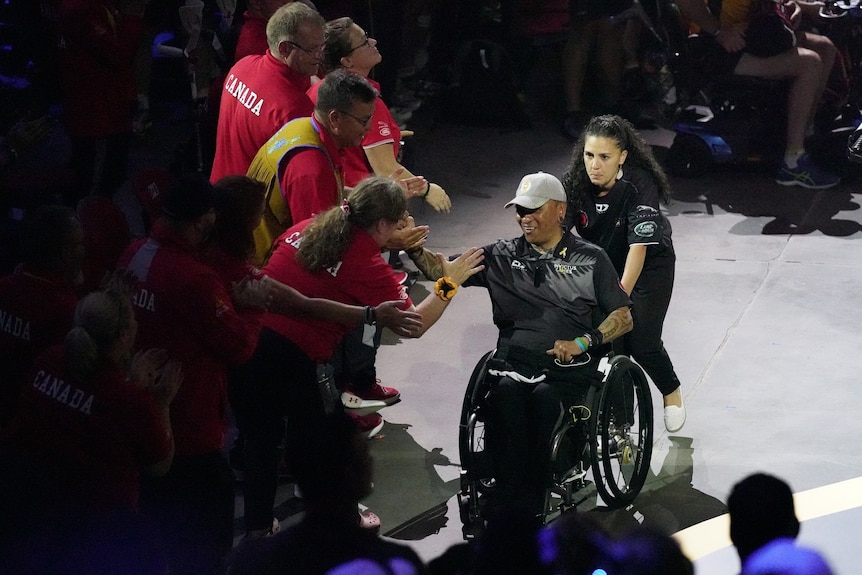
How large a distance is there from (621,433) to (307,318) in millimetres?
1269

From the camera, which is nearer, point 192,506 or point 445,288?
point 192,506

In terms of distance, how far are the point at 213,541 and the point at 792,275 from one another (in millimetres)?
4122

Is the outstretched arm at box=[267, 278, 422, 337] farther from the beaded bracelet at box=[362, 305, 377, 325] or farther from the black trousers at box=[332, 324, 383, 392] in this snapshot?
the black trousers at box=[332, 324, 383, 392]

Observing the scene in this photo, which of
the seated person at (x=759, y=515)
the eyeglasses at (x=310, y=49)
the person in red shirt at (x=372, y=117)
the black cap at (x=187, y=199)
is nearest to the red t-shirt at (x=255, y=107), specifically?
the eyeglasses at (x=310, y=49)

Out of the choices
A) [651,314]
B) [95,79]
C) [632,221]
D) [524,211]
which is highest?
[524,211]

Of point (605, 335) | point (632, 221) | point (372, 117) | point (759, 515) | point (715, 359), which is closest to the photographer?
point (759, 515)

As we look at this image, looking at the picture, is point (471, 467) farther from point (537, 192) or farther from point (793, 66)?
point (793, 66)

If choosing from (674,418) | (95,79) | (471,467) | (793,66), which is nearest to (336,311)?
(471,467)

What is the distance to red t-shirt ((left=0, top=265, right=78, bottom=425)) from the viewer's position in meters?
3.36

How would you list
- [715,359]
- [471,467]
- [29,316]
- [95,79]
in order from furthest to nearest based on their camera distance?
[95,79]
[715,359]
[471,467]
[29,316]

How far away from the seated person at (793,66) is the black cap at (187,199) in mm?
5418

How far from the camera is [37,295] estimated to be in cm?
339

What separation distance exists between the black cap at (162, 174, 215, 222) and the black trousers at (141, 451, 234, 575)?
0.72 metres

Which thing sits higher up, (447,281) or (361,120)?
(361,120)
